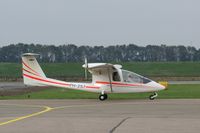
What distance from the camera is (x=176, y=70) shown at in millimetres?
94375

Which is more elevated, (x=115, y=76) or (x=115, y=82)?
(x=115, y=76)

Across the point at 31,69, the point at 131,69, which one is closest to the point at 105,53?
the point at 131,69

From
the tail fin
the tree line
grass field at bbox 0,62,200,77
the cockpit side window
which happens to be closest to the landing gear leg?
the cockpit side window

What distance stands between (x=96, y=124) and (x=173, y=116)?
3932mm

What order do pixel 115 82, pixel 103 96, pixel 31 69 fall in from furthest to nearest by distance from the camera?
pixel 31 69 → pixel 115 82 → pixel 103 96

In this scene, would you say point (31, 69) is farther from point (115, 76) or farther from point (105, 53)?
point (105, 53)

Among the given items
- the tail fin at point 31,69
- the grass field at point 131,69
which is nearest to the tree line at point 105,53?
the grass field at point 131,69

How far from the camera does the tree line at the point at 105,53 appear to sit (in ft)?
490

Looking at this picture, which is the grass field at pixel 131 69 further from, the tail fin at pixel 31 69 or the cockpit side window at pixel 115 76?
the cockpit side window at pixel 115 76

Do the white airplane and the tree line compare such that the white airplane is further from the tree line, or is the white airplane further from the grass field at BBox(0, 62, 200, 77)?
the tree line

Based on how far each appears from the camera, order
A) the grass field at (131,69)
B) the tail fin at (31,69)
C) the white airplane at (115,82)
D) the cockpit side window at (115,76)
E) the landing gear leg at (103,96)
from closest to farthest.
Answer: the landing gear leg at (103,96) < the white airplane at (115,82) < the cockpit side window at (115,76) < the tail fin at (31,69) < the grass field at (131,69)

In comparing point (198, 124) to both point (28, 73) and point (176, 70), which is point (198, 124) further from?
point (176, 70)

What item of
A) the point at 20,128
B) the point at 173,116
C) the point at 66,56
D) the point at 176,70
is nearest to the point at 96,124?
the point at 20,128

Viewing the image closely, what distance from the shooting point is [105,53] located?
5960 inches
